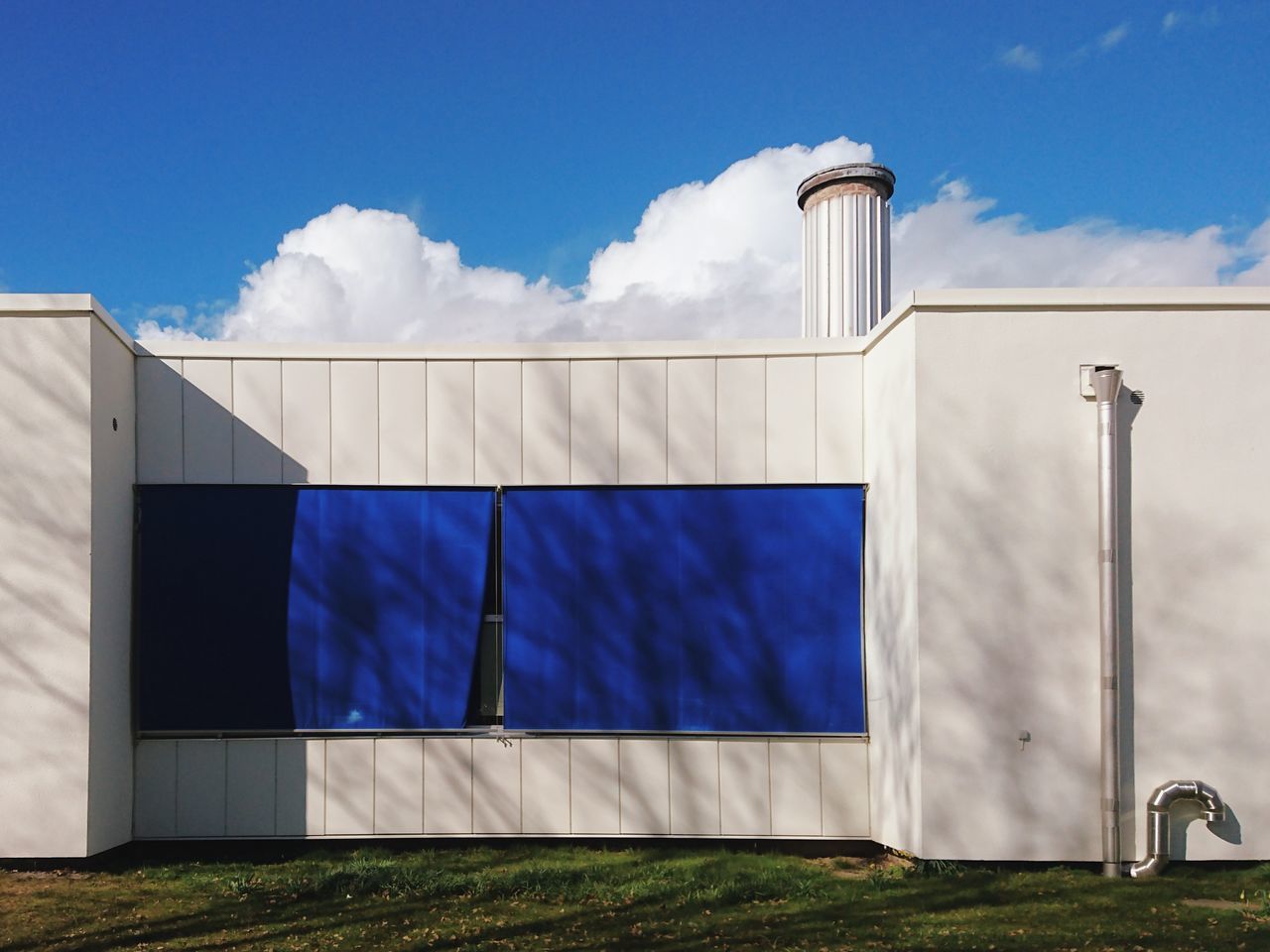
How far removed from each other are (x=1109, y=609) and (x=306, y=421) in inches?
215

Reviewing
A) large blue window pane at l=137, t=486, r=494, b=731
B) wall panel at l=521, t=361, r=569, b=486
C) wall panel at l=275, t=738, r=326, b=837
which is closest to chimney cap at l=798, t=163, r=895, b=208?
wall panel at l=521, t=361, r=569, b=486

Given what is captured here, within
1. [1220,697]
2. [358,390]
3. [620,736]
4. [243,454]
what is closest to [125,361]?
[243,454]

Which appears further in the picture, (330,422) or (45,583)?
(330,422)

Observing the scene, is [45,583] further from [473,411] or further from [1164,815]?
[1164,815]

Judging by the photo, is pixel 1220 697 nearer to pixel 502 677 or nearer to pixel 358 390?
pixel 502 677

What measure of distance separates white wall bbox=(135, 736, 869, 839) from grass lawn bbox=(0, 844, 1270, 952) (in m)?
0.21

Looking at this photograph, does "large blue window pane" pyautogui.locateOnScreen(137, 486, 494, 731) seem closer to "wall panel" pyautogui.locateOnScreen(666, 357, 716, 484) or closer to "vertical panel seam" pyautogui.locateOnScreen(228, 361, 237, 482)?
"vertical panel seam" pyautogui.locateOnScreen(228, 361, 237, 482)

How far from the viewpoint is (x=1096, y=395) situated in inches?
200

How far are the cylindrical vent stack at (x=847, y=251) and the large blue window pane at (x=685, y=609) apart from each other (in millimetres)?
2095

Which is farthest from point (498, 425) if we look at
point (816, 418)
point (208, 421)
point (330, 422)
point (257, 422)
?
point (816, 418)

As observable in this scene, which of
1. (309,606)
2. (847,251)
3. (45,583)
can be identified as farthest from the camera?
(847,251)

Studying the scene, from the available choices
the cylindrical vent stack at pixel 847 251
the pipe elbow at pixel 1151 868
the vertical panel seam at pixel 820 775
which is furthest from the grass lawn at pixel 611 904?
the cylindrical vent stack at pixel 847 251

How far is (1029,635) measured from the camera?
510 centimetres

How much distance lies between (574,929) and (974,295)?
4.43 metres
